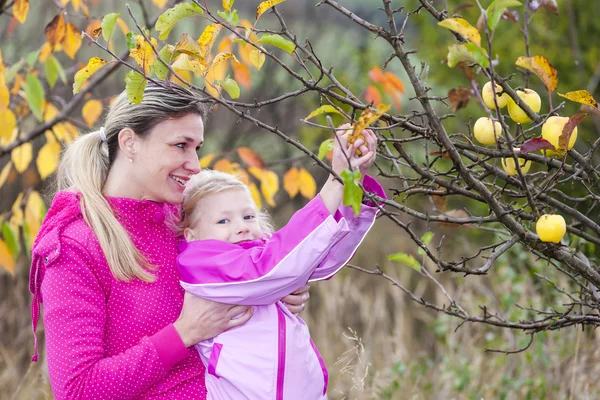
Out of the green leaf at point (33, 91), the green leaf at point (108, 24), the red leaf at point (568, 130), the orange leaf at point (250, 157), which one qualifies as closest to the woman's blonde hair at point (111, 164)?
the green leaf at point (108, 24)

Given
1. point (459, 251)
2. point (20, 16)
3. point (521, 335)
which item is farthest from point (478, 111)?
point (20, 16)

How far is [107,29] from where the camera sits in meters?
1.65

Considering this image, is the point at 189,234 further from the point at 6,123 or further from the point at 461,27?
the point at 461,27

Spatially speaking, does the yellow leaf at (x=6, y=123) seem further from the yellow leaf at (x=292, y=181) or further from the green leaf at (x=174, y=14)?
the green leaf at (x=174, y=14)

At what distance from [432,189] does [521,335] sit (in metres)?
2.31

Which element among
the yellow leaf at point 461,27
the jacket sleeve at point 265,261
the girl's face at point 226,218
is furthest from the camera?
the girl's face at point 226,218

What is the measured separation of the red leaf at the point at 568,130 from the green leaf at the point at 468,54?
25 centimetres

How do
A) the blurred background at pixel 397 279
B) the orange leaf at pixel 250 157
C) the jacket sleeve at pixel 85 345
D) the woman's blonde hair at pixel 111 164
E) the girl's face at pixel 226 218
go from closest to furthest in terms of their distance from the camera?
the jacket sleeve at pixel 85 345, the woman's blonde hair at pixel 111 164, the girl's face at pixel 226 218, the orange leaf at pixel 250 157, the blurred background at pixel 397 279

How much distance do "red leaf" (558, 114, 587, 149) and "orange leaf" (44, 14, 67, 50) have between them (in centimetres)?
203

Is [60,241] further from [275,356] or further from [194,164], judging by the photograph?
[275,356]

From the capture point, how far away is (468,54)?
134 centimetres

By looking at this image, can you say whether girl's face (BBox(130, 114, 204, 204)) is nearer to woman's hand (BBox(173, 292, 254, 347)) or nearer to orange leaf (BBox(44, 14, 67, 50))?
woman's hand (BBox(173, 292, 254, 347))

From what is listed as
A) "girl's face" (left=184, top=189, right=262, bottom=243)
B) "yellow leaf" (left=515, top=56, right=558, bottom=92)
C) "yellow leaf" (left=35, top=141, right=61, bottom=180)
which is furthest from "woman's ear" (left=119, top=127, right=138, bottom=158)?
"yellow leaf" (left=35, top=141, right=61, bottom=180)

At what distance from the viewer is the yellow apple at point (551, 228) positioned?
143 centimetres
